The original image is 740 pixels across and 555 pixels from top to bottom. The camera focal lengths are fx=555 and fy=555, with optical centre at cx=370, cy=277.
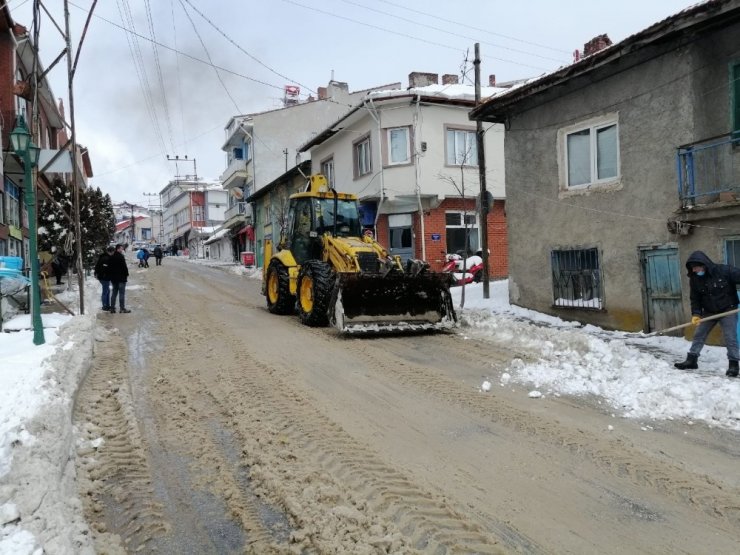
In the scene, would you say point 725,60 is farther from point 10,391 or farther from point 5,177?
point 5,177

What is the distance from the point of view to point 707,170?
9.10 m

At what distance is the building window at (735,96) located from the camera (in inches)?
342

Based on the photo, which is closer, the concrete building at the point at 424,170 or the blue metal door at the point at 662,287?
the blue metal door at the point at 662,287

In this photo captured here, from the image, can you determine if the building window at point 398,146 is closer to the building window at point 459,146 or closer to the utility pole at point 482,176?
the building window at point 459,146

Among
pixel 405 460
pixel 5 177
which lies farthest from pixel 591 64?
pixel 5 177

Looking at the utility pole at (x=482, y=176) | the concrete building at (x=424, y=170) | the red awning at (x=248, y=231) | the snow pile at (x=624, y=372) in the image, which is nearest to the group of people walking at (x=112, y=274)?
the snow pile at (x=624, y=372)

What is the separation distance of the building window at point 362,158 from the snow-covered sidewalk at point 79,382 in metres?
11.0

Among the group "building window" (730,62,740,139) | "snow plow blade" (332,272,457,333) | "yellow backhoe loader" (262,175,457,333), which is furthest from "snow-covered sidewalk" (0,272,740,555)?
"building window" (730,62,740,139)

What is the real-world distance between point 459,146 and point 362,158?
3871 millimetres

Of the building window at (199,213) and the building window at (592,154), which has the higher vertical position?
the building window at (199,213)

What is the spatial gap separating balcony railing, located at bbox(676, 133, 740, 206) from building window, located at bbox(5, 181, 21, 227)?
60.5 ft

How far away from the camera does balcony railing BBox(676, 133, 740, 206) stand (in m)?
8.81

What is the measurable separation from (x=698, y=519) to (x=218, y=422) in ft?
13.2

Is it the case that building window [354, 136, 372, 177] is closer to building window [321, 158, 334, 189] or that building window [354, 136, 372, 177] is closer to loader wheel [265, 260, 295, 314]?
building window [321, 158, 334, 189]
